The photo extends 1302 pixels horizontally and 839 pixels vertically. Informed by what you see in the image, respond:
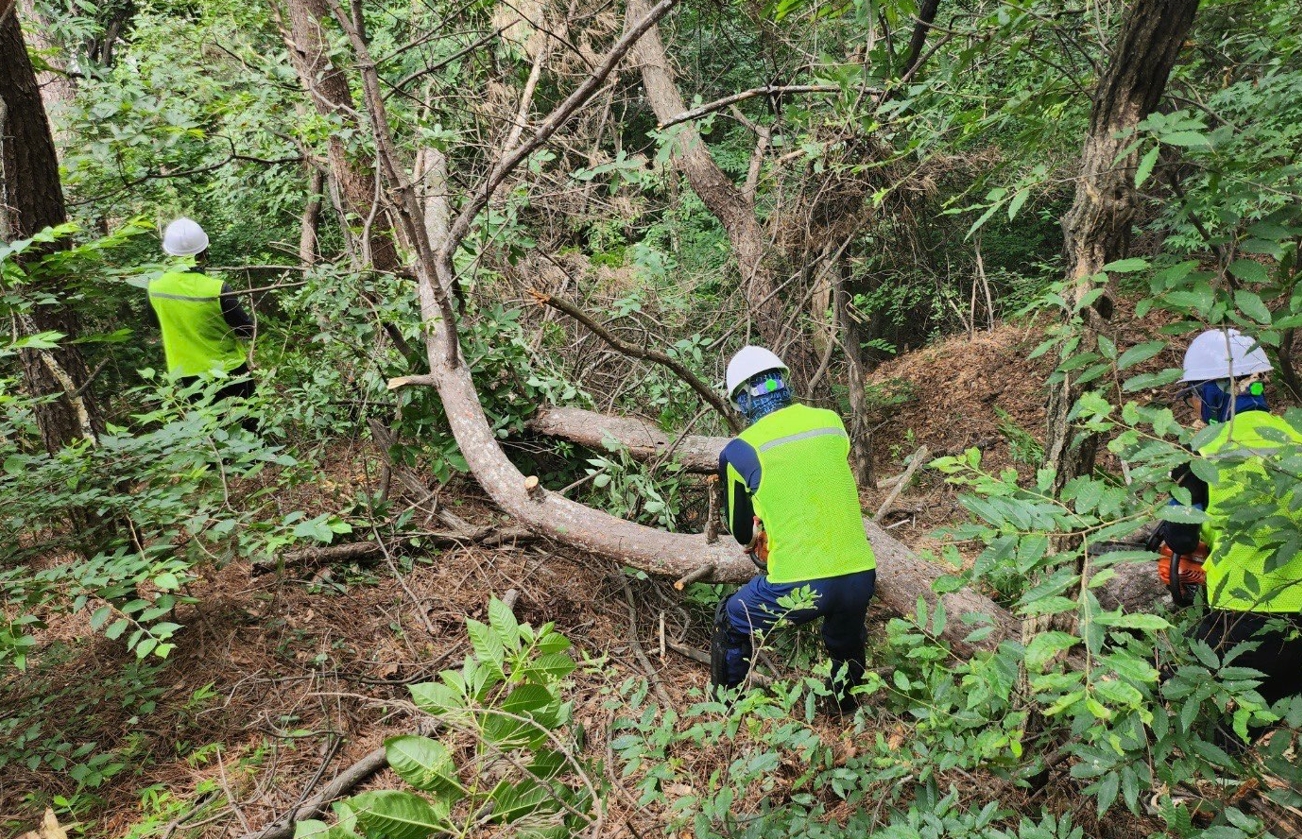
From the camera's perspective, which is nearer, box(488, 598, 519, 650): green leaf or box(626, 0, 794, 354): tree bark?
box(488, 598, 519, 650): green leaf

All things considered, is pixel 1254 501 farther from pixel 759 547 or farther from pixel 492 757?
pixel 759 547

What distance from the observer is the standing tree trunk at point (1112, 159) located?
80.1 inches

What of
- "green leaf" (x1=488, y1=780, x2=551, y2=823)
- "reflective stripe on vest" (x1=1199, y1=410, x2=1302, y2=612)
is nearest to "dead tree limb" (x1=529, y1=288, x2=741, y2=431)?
"reflective stripe on vest" (x1=1199, y1=410, x2=1302, y2=612)

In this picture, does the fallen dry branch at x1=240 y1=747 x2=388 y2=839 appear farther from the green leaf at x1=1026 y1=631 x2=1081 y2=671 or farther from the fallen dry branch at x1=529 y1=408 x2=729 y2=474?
the green leaf at x1=1026 y1=631 x2=1081 y2=671

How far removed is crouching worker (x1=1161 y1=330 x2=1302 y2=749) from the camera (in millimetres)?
1747

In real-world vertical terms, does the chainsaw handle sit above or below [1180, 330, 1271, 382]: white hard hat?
below

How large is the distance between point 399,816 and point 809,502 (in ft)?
7.21

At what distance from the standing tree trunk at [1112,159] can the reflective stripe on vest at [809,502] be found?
105cm

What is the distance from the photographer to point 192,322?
198 inches

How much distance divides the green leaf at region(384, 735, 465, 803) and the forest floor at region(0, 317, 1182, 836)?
34.5 inches

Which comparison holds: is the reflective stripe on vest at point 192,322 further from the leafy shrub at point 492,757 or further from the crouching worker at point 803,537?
the leafy shrub at point 492,757

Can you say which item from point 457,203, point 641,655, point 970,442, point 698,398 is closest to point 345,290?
point 457,203

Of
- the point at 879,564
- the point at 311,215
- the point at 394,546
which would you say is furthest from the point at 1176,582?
the point at 311,215

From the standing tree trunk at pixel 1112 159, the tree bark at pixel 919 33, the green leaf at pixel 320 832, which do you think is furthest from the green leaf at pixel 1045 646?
the tree bark at pixel 919 33
